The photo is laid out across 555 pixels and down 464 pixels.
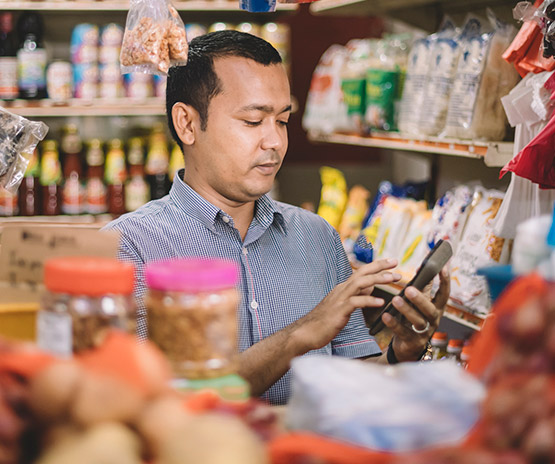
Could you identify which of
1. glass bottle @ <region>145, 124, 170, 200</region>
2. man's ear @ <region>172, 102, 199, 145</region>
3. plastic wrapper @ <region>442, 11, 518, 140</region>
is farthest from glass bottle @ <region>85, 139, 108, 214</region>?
plastic wrapper @ <region>442, 11, 518, 140</region>

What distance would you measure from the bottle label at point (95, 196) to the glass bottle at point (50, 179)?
5.9 inches

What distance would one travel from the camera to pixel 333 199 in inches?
145

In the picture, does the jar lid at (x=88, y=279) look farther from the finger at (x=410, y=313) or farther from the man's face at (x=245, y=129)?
the man's face at (x=245, y=129)

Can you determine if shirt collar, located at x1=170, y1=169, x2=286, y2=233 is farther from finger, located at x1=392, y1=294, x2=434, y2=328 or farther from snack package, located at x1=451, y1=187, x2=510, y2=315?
snack package, located at x1=451, y1=187, x2=510, y2=315

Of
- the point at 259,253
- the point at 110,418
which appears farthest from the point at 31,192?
the point at 110,418

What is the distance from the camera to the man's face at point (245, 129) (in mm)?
1994

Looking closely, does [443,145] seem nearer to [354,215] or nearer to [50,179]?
[354,215]

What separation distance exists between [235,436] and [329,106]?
3.09 m

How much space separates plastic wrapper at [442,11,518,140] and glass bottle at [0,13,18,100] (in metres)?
2.32

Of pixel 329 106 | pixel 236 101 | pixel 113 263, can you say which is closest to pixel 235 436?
pixel 113 263

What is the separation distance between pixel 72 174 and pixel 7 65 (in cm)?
62

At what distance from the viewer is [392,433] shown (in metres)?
0.71

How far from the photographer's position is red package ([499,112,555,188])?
1.78 metres

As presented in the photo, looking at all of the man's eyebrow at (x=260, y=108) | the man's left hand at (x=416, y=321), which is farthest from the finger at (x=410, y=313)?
the man's eyebrow at (x=260, y=108)
